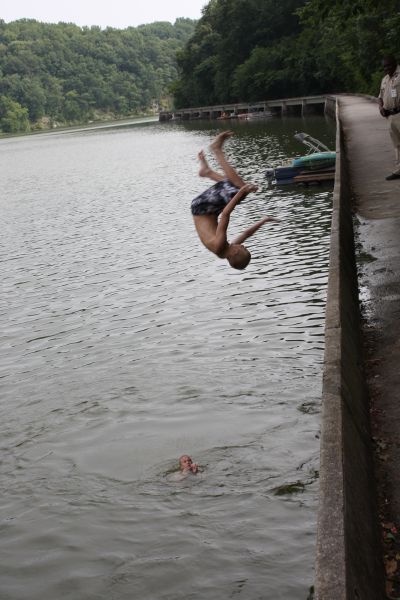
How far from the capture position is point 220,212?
26.4 ft

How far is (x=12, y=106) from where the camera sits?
194m

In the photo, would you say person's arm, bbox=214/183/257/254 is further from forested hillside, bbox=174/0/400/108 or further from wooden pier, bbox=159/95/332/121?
wooden pier, bbox=159/95/332/121

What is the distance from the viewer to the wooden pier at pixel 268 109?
224 ft

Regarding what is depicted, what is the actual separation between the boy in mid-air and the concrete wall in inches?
43.0

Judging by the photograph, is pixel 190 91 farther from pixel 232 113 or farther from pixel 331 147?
pixel 331 147

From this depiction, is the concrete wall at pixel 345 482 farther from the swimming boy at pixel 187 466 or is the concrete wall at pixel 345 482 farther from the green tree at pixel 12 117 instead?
the green tree at pixel 12 117

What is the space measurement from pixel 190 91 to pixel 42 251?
93.3m

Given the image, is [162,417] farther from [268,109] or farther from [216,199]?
[268,109]

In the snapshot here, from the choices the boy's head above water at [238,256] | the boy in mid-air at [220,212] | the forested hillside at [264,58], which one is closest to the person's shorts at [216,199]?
the boy in mid-air at [220,212]

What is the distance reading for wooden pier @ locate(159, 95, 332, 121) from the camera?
6825 cm

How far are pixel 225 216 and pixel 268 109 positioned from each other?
7485 cm

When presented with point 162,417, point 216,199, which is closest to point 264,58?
point 162,417

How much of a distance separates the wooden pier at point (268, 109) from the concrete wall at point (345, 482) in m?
55.3

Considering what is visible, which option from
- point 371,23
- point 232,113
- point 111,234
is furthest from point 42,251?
point 232,113
